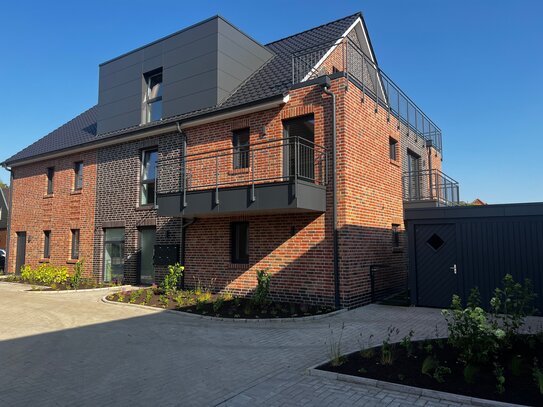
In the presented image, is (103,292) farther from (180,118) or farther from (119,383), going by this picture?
(119,383)

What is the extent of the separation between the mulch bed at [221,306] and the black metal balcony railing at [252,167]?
269 cm

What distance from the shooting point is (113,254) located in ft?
50.8

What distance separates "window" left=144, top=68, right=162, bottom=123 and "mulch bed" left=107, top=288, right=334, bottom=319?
A: 7.09 metres

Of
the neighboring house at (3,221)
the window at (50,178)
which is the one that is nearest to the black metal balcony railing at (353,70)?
the window at (50,178)

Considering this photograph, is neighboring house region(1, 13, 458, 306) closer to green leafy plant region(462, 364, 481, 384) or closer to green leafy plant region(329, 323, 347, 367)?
green leafy plant region(329, 323, 347, 367)

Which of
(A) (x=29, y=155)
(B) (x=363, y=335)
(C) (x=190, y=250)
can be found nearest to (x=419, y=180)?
(C) (x=190, y=250)

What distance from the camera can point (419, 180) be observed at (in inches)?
648

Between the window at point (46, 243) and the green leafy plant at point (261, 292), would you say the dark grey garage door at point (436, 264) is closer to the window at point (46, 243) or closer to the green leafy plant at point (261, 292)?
the green leafy plant at point (261, 292)

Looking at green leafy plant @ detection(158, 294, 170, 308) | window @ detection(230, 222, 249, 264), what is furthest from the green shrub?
window @ detection(230, 222, 249, 264)

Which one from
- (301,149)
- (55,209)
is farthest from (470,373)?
(55,209)

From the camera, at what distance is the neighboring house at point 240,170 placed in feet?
33.6

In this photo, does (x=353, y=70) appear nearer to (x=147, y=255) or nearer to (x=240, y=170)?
(x=240, y=170)

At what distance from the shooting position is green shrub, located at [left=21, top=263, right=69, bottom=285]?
15331mm

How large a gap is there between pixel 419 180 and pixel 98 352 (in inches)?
546
